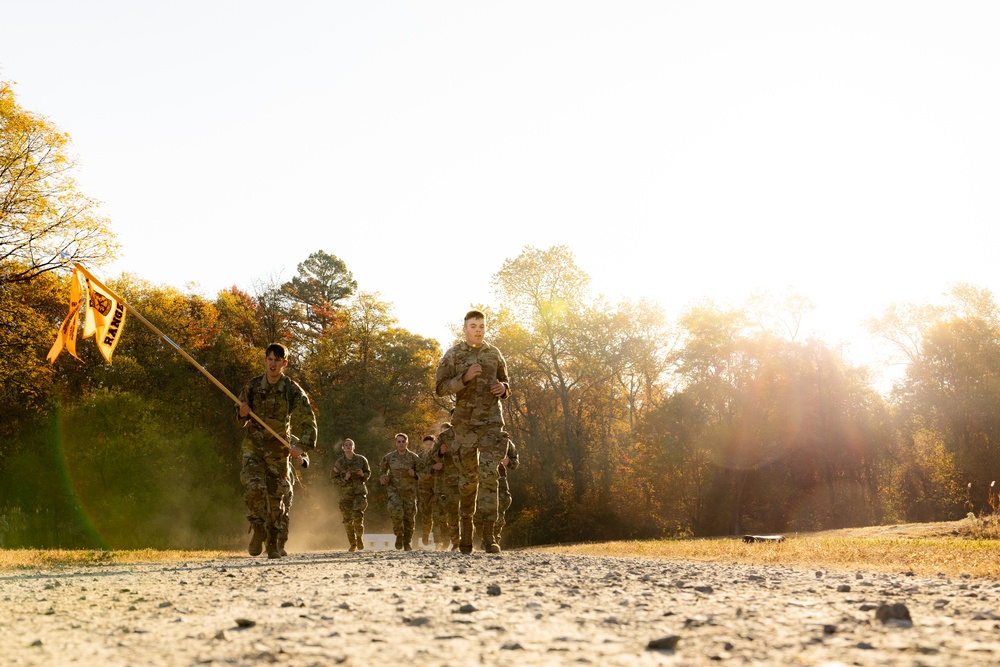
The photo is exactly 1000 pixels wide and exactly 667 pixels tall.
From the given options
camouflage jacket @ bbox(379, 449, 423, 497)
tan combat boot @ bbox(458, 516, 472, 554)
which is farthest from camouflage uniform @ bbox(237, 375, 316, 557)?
camouflage jacket @ bbox(379, 449, 423, 497)

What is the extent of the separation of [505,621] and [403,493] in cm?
1697

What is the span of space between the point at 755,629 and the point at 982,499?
40348 millimetres

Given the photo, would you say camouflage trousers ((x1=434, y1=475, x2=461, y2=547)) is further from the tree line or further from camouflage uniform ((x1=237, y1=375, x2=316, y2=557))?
the tree line

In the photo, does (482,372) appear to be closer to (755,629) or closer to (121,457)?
(755,629)

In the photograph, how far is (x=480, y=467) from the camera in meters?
11.3

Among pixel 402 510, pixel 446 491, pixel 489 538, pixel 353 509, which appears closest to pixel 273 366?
pixel 489 538

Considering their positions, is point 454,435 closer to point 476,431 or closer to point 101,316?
point 476,431

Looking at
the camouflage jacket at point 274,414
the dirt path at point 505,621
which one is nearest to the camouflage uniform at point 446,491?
the camouflage jacket at point 274,414

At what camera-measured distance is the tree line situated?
38125 millimetres

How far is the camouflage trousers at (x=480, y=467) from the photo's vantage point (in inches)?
444

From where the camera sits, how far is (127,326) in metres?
43.3

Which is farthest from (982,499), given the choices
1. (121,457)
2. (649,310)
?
(121,457)

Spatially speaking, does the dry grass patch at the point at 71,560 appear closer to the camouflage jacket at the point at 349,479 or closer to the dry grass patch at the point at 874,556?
the camouflage jacket at the point at 349,479

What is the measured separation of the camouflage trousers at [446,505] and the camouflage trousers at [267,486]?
5.14m
